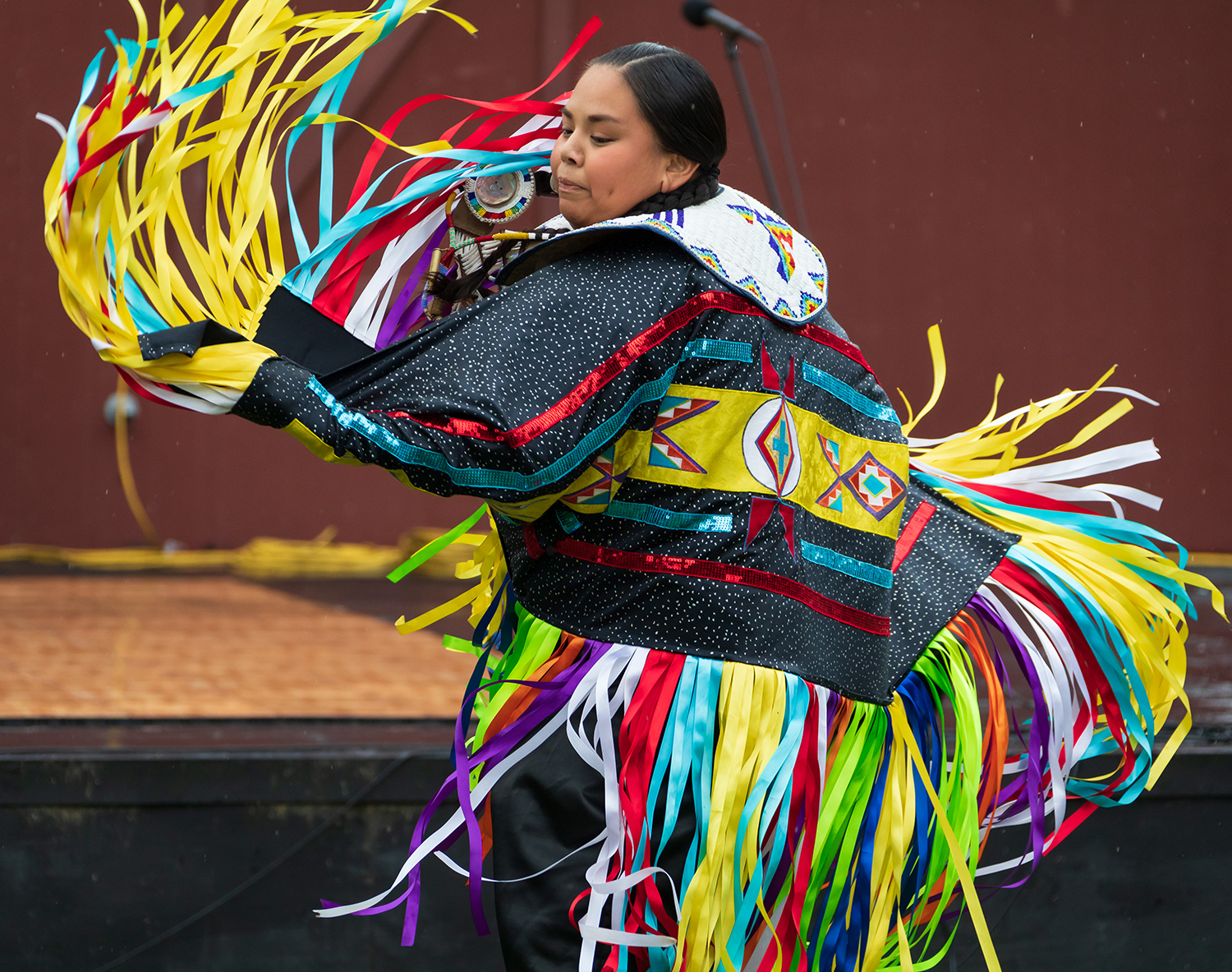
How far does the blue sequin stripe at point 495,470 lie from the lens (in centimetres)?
99

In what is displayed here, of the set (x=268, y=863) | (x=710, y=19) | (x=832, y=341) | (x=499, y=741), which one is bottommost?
(x=268, y=863)

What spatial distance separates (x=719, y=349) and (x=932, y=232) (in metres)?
4.55

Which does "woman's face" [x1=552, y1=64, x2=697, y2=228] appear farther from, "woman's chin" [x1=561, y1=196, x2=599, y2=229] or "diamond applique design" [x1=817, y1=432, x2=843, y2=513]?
"diamond applique design" [x1=817, y1=432, x2=843, y2=513]

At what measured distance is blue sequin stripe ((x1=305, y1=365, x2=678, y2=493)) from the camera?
3.25ft

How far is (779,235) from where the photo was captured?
125 cm

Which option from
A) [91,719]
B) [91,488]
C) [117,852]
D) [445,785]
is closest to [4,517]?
[91,488]

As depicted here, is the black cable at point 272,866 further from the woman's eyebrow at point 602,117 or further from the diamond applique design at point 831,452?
the woman's eyebrow at point 602,117

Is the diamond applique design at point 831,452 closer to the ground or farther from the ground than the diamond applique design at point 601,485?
farther from the ground

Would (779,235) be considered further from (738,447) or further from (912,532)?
(912,532)

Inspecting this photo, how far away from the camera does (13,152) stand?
4.91 m

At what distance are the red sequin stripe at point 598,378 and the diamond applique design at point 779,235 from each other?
9 centimetres

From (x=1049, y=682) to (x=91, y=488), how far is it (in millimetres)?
4498

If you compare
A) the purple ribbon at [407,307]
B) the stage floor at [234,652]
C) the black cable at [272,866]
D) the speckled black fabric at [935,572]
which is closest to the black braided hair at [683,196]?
the purple ribbon at [407,307]

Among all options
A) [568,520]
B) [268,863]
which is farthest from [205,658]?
[568,520]
